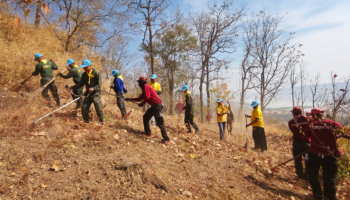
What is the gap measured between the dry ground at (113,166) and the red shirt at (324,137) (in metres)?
1.26

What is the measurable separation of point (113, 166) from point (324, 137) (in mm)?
4024

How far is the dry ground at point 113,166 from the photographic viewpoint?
10.3ft

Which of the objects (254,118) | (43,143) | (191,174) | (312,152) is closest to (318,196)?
(312,152)

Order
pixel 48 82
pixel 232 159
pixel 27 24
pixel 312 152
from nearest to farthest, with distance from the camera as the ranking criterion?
pixel 312 152, pixel 232 159, pixel 48 82, pixel 27 24

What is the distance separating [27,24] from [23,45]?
10.3 feet

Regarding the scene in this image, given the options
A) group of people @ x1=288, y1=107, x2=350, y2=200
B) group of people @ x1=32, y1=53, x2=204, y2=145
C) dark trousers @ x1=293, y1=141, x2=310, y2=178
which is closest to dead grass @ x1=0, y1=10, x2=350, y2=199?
dark trousers @ x1=293, y1=141, x2=310, y2=178

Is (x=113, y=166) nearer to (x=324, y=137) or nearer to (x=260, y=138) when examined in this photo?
(x=324, y=137)

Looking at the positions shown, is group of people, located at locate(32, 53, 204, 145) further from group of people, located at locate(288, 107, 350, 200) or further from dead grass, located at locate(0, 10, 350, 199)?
group of people, located at locate(288, 107, 350, 200)

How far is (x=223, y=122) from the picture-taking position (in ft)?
24.7

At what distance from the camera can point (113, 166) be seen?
3686 millimetres

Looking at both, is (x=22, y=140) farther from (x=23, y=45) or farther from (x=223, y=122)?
(x=23, y=45)

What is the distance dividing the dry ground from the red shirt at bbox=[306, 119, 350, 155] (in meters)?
1.26

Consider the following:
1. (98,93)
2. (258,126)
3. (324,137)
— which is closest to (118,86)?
(98,93)

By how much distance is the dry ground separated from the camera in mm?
3129
